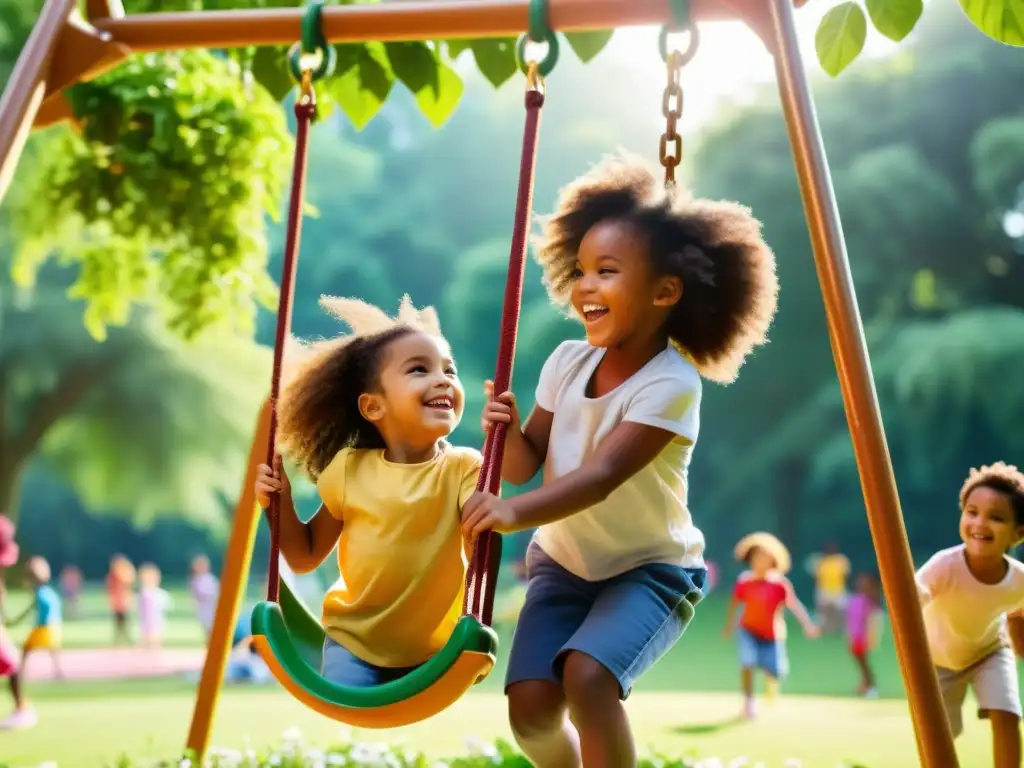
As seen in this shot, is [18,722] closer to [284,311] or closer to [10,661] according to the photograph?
[10,661]

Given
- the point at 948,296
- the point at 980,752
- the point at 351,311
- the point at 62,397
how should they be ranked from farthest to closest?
the point at 948,296, the point at 62,397, the point at 980,752, the point at 351,311

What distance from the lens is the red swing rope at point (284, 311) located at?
3.04 m

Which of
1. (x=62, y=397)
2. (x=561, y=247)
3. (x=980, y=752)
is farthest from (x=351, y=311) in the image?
(x=62, y=397)

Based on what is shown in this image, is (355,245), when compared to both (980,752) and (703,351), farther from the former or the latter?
(703,351)

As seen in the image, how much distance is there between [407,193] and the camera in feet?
119

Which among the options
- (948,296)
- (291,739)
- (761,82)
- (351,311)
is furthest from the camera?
(761,82)

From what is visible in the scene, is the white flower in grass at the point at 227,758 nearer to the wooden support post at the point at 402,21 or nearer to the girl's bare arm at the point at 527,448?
the girl's bare arm at the point at 527,448

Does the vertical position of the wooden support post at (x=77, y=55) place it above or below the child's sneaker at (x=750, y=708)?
above

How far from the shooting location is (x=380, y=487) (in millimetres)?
3180

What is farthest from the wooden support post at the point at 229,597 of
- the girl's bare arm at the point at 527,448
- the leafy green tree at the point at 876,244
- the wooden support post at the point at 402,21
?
the leafy green tree at the point at 876,244

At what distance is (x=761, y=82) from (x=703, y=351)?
23.1m

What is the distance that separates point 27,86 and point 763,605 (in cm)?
643

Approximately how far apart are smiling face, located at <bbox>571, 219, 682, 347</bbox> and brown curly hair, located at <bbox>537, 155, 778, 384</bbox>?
4cm

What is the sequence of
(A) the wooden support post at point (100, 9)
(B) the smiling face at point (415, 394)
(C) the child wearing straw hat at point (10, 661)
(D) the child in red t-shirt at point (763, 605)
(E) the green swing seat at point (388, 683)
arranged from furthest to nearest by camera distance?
1. (D) the child in red t-shirt at point (763, 605)
2. (C) the child wearing straw hat at point (10, 661)
3. (A) the wooden support post at point (100, 9)
4. (B) the smiling face at point (415, 394)
5. (E) the green swing seat at point (388, 683)
